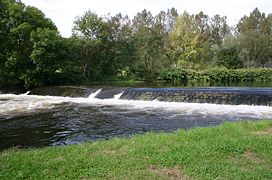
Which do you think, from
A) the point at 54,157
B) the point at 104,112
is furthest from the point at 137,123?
the point at 54,157

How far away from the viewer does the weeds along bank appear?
32.3 metres

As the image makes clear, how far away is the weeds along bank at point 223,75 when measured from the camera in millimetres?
32281

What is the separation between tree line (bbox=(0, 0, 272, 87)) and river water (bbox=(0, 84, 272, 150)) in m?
4.19

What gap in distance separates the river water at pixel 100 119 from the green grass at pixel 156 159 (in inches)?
107

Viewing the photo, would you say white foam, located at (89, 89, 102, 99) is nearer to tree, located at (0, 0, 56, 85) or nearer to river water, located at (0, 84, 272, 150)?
river water, located at (0, 84, 272, 150)

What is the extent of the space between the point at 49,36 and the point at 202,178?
66.3ft

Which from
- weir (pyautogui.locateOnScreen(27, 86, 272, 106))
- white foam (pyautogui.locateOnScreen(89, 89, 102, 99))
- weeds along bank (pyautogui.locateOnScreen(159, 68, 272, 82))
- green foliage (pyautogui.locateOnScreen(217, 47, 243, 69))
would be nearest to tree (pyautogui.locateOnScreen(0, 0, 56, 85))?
weir (pyautogui.locateOnScreen(27, 86, 272, 106))

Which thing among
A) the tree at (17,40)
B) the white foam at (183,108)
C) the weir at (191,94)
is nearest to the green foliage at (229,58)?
the weir at (191,94)

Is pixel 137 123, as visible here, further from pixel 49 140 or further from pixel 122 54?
pixel 122 54

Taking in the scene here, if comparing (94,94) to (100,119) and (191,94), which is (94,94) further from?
(100,119)

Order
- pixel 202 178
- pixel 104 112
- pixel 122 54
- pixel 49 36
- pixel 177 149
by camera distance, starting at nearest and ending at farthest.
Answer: pixel 202 178
pixel 177 149
pixel 104 112
pixel 49 36
pixel 122 54

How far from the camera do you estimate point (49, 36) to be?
73.2 ft

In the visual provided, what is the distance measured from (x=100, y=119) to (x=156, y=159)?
21.9ft

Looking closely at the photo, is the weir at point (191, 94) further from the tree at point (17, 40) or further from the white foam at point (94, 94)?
the tree at point (17, 40)
